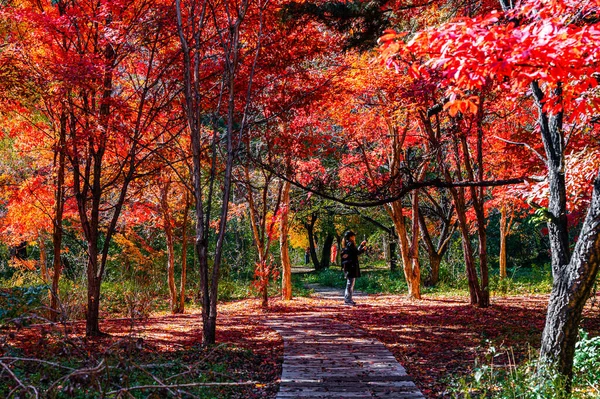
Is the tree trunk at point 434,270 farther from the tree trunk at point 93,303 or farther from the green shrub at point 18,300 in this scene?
the green shrub at point 18,300

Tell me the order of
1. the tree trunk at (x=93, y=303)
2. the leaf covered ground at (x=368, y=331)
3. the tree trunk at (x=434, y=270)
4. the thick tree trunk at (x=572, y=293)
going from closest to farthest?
1. the thick tree trunk at (x=572, y=293)
2. the leaf covered ground at (x=368, y=331)
3. the tree trunk at (x=93, y=303)
4. the tree trunk at (x=434, y=270)

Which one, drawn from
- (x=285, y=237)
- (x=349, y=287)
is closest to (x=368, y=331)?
(x=349, y=287)

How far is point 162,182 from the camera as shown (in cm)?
1345

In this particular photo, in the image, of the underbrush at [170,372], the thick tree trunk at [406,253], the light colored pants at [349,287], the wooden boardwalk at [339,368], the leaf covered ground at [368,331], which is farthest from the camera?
the thick tree trunk at [406,253]

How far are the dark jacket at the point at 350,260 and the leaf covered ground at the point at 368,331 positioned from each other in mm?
839

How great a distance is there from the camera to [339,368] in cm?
580

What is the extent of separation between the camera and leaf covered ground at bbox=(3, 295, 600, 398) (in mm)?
5312

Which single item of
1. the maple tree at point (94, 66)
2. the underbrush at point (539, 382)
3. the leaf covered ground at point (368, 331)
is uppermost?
the maple tree at point (94, 66)

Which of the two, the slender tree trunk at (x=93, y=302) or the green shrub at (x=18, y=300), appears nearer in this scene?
the green shrub at (x=18, y=300)

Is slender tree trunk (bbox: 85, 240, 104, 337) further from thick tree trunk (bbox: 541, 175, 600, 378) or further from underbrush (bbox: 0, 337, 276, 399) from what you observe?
thick tree trunk (bbox: 541, 175, 600, 378)

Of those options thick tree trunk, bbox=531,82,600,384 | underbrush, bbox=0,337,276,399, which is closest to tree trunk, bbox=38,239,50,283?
underbrush, bbox=0,337,276,399

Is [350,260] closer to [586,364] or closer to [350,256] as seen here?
[350,256]

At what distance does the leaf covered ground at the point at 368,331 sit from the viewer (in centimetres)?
531

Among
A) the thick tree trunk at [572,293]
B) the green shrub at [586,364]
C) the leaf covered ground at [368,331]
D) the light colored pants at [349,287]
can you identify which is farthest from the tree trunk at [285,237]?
the thick tree trunk at [572,293]
